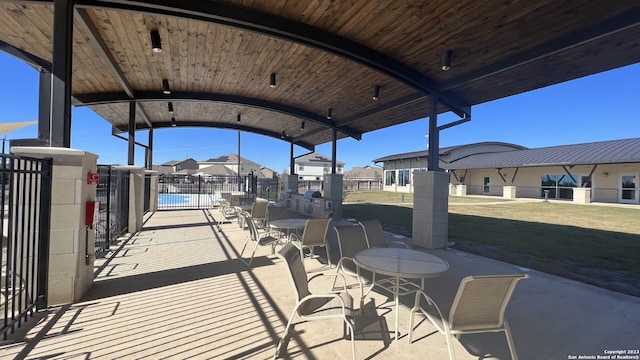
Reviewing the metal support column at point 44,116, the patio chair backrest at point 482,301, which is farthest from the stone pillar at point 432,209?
the metal support column at point 44,116

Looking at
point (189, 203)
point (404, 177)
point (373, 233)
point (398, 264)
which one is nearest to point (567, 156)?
point (404, 177)

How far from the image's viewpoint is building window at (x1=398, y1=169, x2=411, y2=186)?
30.2 meters

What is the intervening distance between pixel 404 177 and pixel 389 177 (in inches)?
111

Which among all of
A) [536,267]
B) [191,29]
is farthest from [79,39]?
[536,267]

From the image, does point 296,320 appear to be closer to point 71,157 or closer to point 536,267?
point 71,157

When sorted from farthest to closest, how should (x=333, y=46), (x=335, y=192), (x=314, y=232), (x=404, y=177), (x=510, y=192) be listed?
1. (x=404, y=177)
2. (x=510, y=192)
3. (x=335, y=192)
4. (x=314, y=232)
5. (x=333, y=46)

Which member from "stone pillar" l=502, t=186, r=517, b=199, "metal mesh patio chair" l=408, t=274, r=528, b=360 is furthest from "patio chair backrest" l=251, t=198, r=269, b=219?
"stone pillar" l=502, t=186, r=517, b=199

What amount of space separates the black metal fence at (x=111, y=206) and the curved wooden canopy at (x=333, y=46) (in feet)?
6.89

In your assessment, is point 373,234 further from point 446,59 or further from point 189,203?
point 189,203

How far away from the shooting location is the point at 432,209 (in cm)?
627

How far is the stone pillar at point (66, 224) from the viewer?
10.9 feet

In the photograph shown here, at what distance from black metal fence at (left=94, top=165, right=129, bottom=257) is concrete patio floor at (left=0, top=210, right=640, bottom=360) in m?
1.18

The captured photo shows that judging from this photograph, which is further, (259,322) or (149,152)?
(149,152)

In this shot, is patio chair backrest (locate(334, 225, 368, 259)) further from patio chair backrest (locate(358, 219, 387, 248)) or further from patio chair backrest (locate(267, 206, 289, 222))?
patio chair backrest (locate(267, 206, 289, 222))
